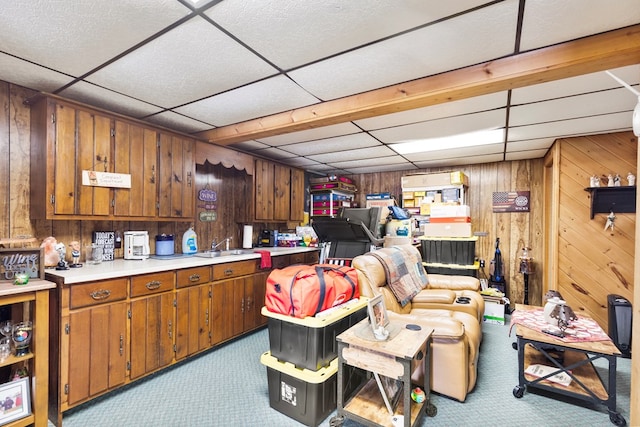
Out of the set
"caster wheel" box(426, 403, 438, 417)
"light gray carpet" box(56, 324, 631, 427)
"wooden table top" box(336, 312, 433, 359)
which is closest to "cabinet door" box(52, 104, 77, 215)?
"light gray carpet" box(56, 324, 631, 427)

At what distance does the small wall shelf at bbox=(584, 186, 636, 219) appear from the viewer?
130 inches

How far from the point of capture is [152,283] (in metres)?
2.50

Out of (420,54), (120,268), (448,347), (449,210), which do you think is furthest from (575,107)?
(120,268)

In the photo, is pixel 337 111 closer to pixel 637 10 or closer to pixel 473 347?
pixel 637 10

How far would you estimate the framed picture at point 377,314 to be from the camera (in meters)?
1.89

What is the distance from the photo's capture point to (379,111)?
7.92 ft

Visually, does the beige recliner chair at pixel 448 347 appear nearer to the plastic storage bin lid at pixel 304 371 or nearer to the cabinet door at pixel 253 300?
the plastic storage bin lid at pixel 304 371

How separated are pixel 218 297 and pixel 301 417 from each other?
1487 mm


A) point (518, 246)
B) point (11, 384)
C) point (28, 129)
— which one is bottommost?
point (11, 384)

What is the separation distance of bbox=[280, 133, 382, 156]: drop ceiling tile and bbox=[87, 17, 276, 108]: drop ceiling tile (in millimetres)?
1580

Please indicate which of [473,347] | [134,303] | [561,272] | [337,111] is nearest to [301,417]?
[473,347]

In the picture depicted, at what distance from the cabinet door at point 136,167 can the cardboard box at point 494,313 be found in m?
4.17

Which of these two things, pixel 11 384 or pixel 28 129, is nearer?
pixel 11 384

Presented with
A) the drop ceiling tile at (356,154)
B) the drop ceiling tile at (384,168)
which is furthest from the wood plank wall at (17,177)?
the drop ceiling tile at (384,168)
